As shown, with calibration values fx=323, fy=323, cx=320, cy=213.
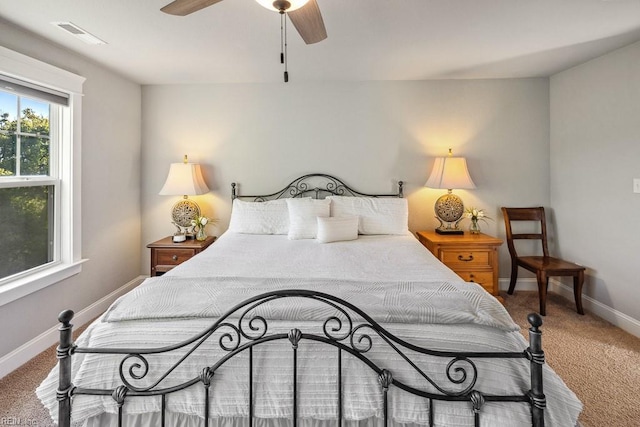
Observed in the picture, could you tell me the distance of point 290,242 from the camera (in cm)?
298

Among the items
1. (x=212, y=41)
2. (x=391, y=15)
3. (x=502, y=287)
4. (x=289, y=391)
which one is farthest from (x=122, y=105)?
(x=502, y=287)

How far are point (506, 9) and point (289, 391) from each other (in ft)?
8.62

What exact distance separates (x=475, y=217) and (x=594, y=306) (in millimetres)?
1348

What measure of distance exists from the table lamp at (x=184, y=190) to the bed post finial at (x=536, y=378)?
323 cm

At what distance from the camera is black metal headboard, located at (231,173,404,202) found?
12.4ft

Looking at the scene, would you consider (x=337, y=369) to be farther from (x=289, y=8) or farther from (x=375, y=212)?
(x=375, y=212)

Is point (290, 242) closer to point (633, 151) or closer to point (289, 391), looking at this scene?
point (289, 391)

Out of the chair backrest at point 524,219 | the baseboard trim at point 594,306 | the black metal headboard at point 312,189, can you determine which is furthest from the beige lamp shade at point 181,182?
the baseboard trim at point 594,306

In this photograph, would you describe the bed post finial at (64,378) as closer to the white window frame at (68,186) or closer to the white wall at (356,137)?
the white window frame at (68,186)

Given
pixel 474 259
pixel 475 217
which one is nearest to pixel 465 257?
pixel 474 259

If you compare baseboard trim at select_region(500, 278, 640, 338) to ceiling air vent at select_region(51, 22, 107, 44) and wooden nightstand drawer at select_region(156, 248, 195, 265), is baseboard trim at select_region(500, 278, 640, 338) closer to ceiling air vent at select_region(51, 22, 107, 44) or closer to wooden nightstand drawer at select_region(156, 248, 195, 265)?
wooden nightstand drawer at select_region(156, 248, 195, 265)

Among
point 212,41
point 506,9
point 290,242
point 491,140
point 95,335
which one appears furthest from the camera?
point 491,140

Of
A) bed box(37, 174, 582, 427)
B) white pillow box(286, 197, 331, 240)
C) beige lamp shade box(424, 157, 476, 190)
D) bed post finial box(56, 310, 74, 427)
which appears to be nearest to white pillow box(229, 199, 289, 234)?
white pillow box(286, 197, 331, 240)

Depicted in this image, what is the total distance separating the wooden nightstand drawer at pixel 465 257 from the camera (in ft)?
10.6
